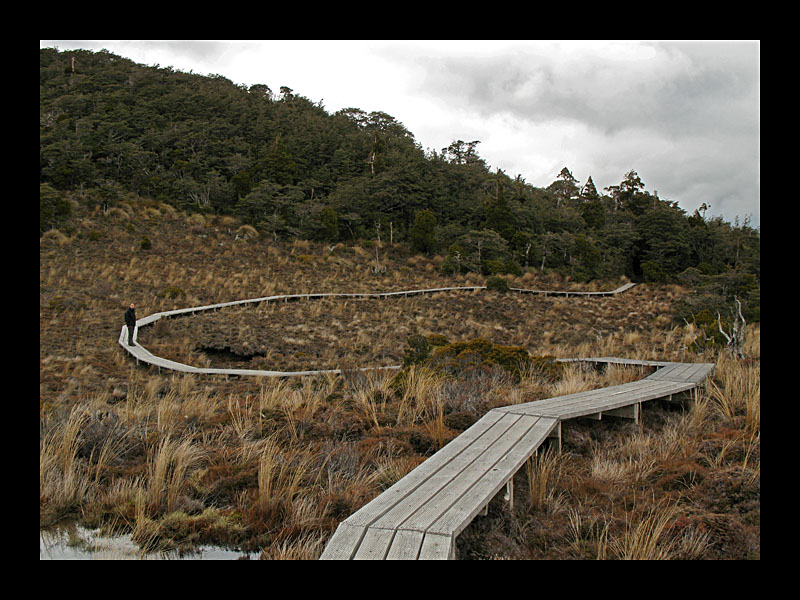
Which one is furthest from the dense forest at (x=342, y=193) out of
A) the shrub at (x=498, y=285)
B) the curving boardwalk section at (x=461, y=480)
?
the curving boardwalk section at (x=461, y=480)

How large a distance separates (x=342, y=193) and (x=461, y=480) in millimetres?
35409

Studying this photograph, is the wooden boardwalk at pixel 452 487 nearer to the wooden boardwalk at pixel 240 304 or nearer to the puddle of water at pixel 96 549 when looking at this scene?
the puddle of water at pixel 96 549

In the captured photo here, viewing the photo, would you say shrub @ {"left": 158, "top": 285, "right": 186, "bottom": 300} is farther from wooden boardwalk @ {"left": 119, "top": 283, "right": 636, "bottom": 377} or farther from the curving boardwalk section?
the curving boardwalk section

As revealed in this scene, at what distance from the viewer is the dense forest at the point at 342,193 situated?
33.0m

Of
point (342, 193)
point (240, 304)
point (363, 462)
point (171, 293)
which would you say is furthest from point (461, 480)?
point (342, 193)

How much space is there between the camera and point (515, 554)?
8.86 ft

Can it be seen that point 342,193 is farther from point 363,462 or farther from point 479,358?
point 363,462

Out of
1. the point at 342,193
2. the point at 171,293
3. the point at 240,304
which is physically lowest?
the point at 240,304

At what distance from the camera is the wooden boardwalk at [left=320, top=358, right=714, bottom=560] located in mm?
2166

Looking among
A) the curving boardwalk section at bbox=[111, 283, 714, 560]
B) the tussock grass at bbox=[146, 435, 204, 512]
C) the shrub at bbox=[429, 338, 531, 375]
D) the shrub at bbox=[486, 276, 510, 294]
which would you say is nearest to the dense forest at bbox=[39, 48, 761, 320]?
the shrub at bbox=[486, 276, 510, 294]

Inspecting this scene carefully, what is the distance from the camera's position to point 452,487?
9.35ft

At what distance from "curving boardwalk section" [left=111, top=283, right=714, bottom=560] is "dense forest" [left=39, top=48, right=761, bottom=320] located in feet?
82.7

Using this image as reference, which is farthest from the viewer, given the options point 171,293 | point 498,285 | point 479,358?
point 498,285
